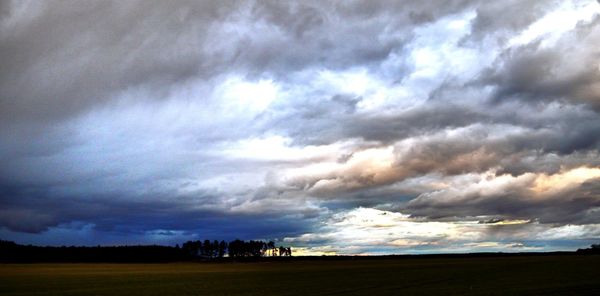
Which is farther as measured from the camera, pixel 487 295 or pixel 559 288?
pixel 559 288

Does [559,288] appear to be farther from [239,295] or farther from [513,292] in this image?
[239,295]

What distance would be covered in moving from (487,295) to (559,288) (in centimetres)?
925

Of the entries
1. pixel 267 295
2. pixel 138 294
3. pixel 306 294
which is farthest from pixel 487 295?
pixel 138 294

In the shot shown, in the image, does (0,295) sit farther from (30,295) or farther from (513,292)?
(513,292)

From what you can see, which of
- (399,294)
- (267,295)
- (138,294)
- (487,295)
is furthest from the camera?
(138,294)

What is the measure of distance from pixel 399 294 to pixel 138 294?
27.9 metres

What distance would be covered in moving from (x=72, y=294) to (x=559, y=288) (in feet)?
160

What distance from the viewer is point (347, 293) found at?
52.2 m

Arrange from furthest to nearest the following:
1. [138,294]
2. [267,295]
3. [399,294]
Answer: [138,294], [267,295], [399,294]

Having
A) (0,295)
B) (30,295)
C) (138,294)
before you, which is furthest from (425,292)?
(0,295)

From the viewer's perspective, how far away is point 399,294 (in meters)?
49.2

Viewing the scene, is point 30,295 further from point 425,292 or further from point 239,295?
point 425,292

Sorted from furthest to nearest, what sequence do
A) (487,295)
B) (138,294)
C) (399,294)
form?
(138,294) < (399,294) < (487,295)

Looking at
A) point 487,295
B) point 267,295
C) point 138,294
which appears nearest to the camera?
point 487,295
